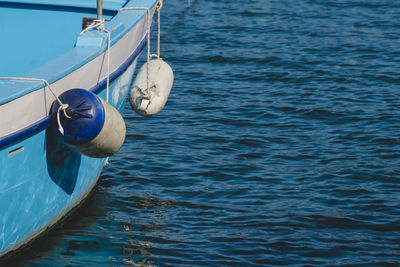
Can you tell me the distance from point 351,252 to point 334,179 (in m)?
1.72

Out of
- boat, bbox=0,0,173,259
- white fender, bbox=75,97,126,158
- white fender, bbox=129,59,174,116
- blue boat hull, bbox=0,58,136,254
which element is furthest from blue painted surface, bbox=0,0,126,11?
white fender, bbox=75,97,126,158

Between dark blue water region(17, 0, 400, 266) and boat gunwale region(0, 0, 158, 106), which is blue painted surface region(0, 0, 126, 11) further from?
dark blue water region(17, 0, 400, 266)

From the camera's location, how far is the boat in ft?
16.9

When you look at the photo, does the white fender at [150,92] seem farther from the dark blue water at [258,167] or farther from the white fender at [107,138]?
the dark blue water at [258,167]

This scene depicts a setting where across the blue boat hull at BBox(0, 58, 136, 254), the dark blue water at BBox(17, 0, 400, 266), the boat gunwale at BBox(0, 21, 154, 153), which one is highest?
the boat gunwale at BBox(0, 21, 154, 153)

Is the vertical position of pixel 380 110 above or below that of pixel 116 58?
below

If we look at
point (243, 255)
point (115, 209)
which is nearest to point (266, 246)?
point (243, 255)

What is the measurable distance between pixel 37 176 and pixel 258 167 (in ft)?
11.2

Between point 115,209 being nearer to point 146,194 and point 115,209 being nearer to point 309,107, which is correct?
point 146,194

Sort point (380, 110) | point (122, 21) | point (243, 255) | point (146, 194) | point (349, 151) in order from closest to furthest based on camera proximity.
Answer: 1. point (243, 255)
2. point (122, 21)
3. point (146, 194)
4. point (349, 151)
5. point (380, 110)

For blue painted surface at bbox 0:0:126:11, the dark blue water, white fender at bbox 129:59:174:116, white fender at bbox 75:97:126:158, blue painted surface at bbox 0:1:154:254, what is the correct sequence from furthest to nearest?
blue painted surface at bbox 0:0:126:11
white fender at bbox 129:59:174:116
the dark blue water
white fender at bbox 75:97:126:158
blue painted surface at bbox 0:1:154:254

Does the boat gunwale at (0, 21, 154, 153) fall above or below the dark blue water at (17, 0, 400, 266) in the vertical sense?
above

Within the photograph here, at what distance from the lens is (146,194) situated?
762 cm

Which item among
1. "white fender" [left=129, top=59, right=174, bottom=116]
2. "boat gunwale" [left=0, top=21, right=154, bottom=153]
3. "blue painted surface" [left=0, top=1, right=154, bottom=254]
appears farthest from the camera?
"white fender" [left=129, top=59, right=174, bottom=116]
